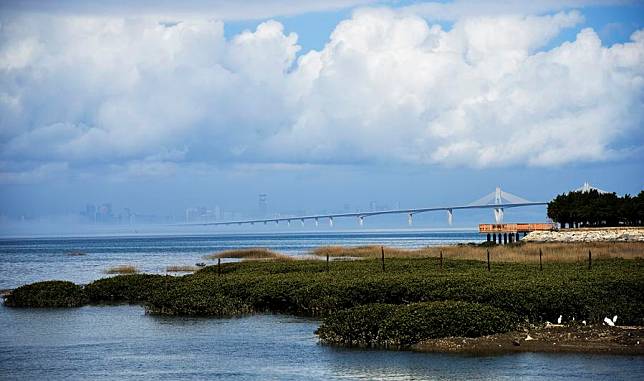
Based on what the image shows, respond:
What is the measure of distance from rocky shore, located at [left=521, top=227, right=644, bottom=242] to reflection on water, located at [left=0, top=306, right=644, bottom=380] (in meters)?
55.0

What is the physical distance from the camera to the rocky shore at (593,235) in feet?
269

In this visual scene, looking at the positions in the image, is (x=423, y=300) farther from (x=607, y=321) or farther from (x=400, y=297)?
(x=607, y=321)

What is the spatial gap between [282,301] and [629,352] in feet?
53.5

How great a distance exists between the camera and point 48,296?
→ 137ft

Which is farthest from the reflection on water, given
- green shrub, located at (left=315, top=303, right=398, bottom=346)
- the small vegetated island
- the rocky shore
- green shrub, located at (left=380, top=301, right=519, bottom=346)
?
the rocky shore

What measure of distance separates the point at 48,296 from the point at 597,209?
244ft

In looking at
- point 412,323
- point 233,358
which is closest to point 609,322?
point 412,323

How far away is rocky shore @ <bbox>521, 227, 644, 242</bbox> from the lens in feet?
269

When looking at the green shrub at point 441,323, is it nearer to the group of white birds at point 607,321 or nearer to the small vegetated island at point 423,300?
the small vegetated island at point 423,300

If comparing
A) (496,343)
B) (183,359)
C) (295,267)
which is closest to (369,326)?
(496,343)

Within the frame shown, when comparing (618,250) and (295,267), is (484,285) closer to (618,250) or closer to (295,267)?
(295,267)

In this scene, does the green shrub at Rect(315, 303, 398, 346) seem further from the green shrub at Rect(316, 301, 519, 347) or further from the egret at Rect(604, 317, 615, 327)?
the egret at Rect(604, 317, 615, 327)

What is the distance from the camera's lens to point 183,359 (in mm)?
26469

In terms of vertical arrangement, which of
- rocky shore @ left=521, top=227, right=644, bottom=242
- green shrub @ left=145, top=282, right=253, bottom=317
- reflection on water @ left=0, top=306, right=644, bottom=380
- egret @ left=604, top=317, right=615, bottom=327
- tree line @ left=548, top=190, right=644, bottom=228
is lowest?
reflection on water @ left=0, top=306, right=644, bottom=380
